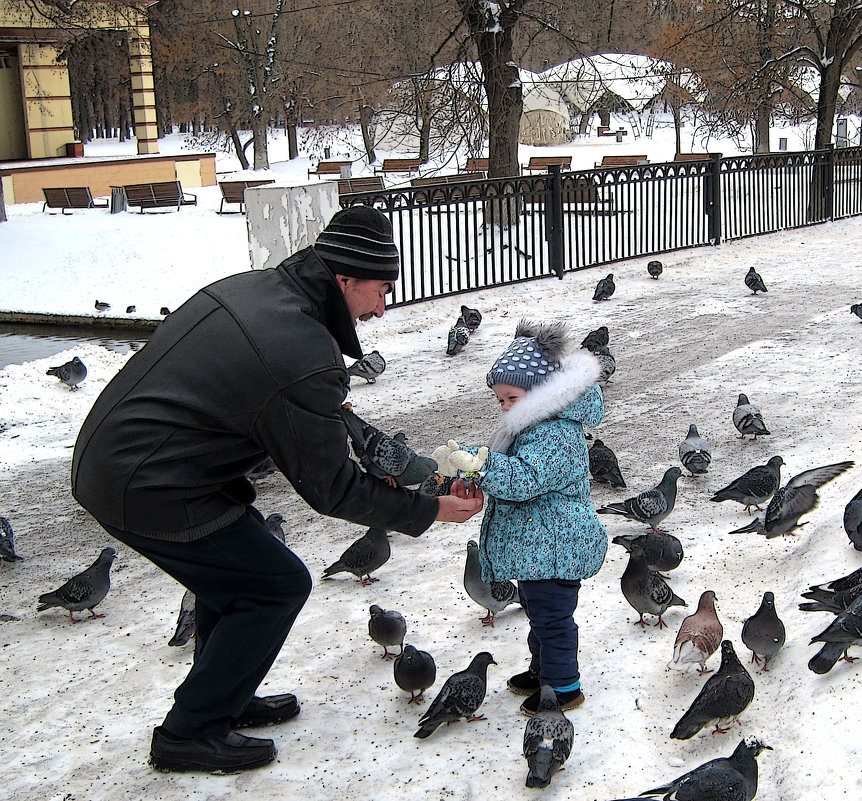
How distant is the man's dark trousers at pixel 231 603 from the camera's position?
3551 mm

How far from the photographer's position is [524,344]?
394 centimetres

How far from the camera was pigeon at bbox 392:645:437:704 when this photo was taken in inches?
171

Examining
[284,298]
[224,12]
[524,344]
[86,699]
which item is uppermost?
[224,12]

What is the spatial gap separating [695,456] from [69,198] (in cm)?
2425

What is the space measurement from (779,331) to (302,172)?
119ft

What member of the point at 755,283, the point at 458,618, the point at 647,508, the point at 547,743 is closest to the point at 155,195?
the point at 755,283

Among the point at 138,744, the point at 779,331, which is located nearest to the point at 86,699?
the point at 138,744

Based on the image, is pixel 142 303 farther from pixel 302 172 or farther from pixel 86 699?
pixel 302 172

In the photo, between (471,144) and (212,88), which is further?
(212,88)

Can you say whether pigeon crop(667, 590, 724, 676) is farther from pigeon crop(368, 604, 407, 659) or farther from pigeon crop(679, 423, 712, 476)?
pigeon crop(679, 423, 712, 476)

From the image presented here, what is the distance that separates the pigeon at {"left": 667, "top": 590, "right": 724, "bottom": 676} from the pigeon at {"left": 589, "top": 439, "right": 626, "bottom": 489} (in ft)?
7.40

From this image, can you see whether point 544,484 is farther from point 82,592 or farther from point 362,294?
point 82,592

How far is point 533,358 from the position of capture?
3.88 meters

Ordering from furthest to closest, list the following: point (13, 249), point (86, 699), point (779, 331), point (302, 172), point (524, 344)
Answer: point (302, 172)
point (13, 249)
point (779, 331)
point (86, 699)
point (524, 344)
